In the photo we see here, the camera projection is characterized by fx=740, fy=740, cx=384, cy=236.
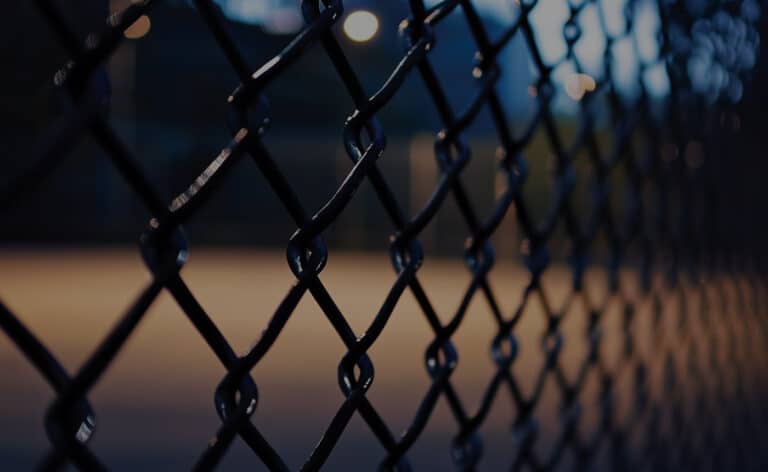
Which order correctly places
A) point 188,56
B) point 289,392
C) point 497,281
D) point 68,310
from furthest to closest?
1. point 188,56
2. point 497,281
3. point 68,310
4. point 289,392

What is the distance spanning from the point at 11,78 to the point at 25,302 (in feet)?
19.2

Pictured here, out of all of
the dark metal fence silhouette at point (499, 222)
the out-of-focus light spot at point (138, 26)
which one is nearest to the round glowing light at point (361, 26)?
the dark metal fence silhouette at point (499, 222)

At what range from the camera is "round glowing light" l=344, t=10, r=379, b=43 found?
1.14 metres

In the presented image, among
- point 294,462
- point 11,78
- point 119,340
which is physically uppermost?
point 11,78

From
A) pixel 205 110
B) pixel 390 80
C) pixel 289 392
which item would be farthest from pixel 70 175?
pixel 390 80

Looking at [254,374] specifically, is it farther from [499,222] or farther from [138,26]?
[138,26]

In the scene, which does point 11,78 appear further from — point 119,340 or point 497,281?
point 119,340

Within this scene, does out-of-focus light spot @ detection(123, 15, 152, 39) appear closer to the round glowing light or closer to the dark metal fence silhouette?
the dark metal fence silhouette

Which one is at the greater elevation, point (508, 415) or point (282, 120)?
point (282, 120)

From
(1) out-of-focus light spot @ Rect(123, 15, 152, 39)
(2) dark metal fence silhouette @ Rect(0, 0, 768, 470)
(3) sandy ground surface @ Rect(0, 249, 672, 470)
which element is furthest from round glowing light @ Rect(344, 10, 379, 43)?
(3) sandy ground surface @ Rect(0, 249, 672, 470)

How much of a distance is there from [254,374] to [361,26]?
3.23m

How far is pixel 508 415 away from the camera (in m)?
3.53

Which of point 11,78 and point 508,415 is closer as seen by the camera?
point 508,415

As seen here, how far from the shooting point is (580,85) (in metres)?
1.08
